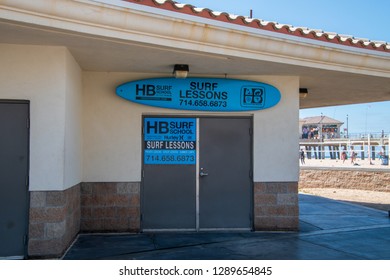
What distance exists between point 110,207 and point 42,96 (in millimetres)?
2864

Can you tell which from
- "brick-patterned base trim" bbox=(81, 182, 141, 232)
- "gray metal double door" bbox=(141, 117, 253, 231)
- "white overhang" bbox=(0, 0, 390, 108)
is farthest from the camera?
"gray metal double door" bbox=(141, 117, 253, 231)

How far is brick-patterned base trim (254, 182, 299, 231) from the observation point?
9.12m

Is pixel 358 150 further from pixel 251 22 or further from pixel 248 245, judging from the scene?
pixel 251 22

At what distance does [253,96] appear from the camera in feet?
29.8

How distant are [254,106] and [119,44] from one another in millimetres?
3500

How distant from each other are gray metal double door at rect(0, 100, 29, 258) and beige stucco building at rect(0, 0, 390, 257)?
22mm

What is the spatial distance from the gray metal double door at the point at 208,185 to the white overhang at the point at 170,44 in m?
1.28

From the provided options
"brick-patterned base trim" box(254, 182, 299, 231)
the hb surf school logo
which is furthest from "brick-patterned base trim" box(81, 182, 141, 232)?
the hb surf school logo

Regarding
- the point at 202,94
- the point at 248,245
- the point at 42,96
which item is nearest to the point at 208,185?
the point at 248,245

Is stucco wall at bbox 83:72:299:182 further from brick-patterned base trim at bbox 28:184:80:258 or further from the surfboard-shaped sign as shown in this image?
brick-patterned base trim at bbox 28:184:80:258

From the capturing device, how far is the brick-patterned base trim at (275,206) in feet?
29.9

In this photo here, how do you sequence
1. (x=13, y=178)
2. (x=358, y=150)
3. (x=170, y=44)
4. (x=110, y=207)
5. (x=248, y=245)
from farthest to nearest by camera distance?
(x=358, y=150)
(x=110, y=207)
(x=248, y=245)
(x=13, y=178)
(x=170, y=44)

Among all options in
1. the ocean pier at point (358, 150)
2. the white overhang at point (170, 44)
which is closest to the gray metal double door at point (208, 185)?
the white overhang at point (170, 44)

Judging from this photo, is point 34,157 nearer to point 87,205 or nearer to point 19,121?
point 19,121
